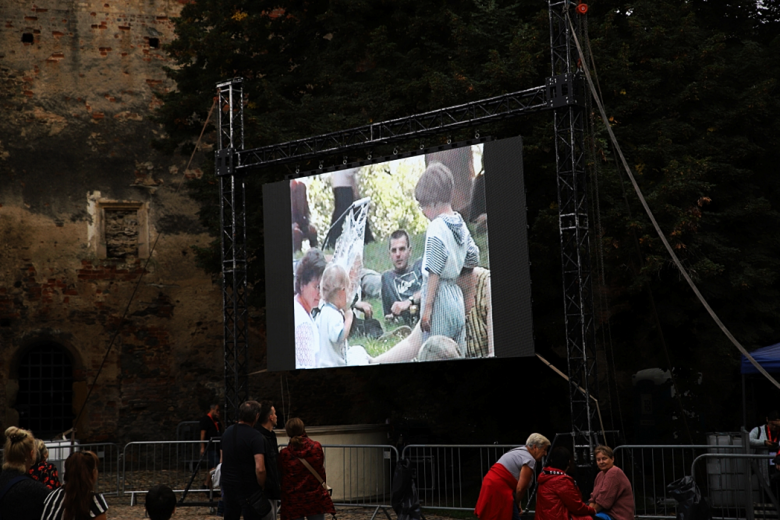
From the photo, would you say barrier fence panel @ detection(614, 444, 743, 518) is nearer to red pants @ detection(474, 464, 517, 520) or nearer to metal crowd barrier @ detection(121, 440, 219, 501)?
red pants @ detection(474, 464, 517, 520)

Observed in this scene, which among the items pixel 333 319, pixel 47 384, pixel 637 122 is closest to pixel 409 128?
pixel 333 319

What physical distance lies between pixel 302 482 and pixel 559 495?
206 centimetres

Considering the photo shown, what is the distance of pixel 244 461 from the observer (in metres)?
7.02

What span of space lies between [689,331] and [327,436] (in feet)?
18.3

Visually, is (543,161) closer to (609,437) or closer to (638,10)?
(638,10)

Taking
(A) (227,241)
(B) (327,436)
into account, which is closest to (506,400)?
(B) (327,436)

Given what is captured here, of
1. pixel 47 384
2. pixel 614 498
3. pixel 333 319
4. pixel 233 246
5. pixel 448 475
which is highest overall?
pixel 233 246

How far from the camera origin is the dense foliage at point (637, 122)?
12742 mm

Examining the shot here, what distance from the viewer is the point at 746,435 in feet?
33.2

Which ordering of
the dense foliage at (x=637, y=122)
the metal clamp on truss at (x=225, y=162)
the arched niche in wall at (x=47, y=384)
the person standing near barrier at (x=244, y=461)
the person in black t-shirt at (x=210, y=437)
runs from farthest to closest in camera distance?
the arched niche in wall at (x=47, y=384) → the metal clamp on truss at (x=225, y=162) → the person in black t-shirt at (x=210, y=437) → the dense foliage at (x=637, y=122) → the person standing near barrier at (x=244, y=461)

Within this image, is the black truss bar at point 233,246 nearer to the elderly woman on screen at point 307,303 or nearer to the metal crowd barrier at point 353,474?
the elderly woman on screen at point 307,303

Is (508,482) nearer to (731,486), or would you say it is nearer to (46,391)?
(731,486)

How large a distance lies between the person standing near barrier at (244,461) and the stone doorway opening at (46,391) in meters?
12.0

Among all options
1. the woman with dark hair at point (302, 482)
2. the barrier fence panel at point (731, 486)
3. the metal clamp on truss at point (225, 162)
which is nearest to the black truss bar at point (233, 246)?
the metal clamp on truss at point (225, 162)
